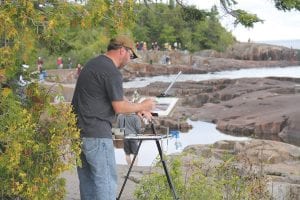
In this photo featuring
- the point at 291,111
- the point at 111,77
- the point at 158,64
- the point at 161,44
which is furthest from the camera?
the point at 161,44

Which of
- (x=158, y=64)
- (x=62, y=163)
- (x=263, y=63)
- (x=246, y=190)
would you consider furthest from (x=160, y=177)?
(x=263, y=63)

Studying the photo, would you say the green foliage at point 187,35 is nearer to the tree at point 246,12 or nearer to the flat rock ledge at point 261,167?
the flat rock ledge at point 261,167

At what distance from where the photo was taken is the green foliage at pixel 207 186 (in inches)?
256

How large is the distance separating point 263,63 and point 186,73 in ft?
80.7

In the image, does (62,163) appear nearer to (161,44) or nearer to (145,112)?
(145,112)

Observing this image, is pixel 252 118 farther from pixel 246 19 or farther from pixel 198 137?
pixel 246 19

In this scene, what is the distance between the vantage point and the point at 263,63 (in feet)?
347

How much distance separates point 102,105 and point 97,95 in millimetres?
99

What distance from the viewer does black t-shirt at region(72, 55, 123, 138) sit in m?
5.48

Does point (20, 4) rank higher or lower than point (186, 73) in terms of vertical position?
higher

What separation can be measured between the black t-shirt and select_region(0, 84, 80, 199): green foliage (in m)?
0.43

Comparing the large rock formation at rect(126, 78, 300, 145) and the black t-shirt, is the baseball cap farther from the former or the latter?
the large rock formation at rect(126, 78, 300, 145)

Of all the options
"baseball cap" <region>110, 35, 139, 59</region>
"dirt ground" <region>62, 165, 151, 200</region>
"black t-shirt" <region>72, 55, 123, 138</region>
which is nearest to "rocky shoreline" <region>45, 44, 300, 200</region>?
"dirt ground" <region>62, 165, 151, 200</region>

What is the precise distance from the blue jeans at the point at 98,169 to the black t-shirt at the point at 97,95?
0.09 metres
